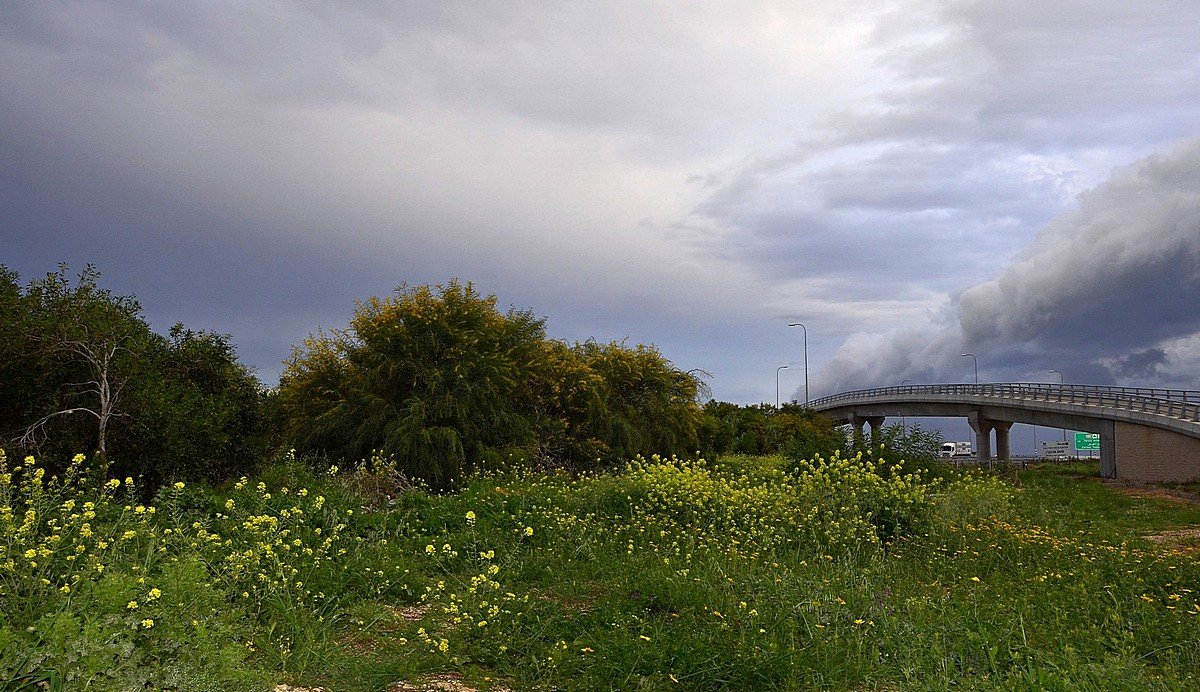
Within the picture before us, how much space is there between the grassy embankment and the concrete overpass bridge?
9907mm

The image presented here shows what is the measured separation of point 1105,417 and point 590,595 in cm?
3900

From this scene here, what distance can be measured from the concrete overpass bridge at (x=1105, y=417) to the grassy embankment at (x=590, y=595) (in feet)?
32.5

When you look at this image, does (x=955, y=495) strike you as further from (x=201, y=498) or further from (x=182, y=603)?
(x=182, y=603)

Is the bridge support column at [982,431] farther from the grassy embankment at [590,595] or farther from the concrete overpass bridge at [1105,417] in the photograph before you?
the grassy embankment at [590,595]

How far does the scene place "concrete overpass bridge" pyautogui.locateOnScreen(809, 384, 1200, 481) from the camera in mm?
34219

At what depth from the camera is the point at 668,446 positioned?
83.9 feet

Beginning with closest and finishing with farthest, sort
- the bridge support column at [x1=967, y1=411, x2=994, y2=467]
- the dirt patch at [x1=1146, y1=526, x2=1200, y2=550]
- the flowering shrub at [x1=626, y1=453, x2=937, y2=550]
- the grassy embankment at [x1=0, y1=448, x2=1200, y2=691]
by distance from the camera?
the grassy embankment at [x1=0, y1=448, x2=1200, y2=691] < the flowering shrub at [x1=626, y1=453, x2=937, y2=550] < the dirt patch at [x1=1146, y1=526, x2=1200, y2=550] < the bridge support column at [x1=967, y1=411, x2=994, y2=467]

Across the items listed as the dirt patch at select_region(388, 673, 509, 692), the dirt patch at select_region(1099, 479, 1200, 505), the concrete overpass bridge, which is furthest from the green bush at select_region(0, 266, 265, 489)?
the dirt patch at select_region(1099, 479, 1200, 505)

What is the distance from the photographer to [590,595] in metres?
7.86

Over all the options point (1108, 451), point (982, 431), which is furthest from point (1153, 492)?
point (982, 431)

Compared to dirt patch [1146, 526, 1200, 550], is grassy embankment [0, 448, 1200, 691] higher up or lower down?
higher up

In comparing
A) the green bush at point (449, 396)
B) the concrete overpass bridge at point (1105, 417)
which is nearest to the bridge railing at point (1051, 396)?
the concrete overpass bridge at point (1105, 417)

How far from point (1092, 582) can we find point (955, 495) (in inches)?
207

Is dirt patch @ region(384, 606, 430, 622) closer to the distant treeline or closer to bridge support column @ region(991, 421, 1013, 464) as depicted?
the distant treeline
